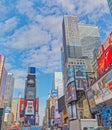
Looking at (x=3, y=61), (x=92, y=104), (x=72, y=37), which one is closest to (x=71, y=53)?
(x=72, y=37)

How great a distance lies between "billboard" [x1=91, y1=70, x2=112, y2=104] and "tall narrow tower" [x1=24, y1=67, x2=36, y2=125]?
11155cm

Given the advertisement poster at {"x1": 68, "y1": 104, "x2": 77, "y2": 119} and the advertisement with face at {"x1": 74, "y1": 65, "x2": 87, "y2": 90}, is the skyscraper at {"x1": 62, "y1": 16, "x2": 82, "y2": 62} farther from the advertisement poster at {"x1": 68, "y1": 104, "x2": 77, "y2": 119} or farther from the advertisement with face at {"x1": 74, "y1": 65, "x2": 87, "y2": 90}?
the advertisement poster at {"x1": 68, "y1": 104, "x2": 77, "y2": 119}

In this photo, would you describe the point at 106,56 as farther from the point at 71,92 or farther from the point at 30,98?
the point at 30,98

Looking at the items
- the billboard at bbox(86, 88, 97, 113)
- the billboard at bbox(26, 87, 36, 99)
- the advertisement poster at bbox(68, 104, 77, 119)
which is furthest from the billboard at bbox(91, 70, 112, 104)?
the billboard at bbox(26, 87, 36, 99)

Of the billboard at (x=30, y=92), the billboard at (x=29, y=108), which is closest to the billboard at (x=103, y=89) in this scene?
the billboard at (x=29, y=108)

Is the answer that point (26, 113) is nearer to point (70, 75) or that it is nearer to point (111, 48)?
point (70, 75)

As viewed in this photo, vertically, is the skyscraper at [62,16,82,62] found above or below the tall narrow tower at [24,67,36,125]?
above

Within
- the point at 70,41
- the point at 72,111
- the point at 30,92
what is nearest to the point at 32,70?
the point at 30,92

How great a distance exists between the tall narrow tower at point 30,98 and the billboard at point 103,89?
111545 millimetres

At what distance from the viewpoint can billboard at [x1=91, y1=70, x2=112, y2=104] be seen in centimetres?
5416

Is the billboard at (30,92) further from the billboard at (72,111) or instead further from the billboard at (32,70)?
the billboard at (72,111)

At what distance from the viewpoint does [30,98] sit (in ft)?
569

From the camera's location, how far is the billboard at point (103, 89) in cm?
5416

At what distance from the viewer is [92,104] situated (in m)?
69.5
